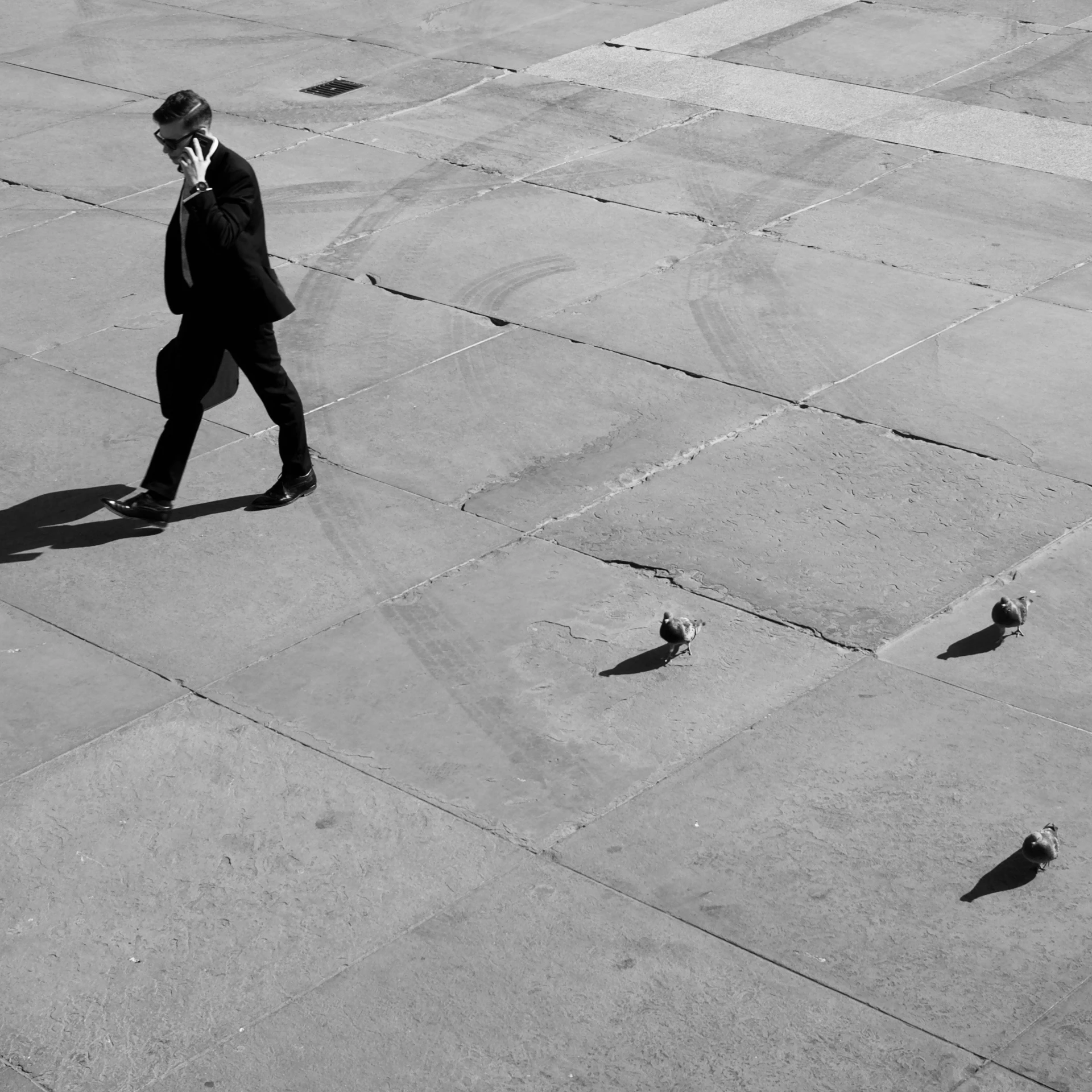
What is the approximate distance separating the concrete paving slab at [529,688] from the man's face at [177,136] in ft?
7.17

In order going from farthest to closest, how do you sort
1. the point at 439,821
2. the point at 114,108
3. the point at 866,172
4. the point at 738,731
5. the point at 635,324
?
the point at 114,108
the point at 866,172
the point at 635,324
the point at 738,731
the point at 439,821

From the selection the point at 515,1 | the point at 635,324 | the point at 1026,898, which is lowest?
the point at 1026,898

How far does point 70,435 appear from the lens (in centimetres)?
862

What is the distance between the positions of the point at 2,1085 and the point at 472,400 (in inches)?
188

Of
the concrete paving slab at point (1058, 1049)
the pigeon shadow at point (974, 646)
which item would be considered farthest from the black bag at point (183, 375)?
the concrete paving slab at point (1058, 1049)

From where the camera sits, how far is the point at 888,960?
507 centimetres

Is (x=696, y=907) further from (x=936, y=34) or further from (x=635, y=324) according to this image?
(x=936, y=34)

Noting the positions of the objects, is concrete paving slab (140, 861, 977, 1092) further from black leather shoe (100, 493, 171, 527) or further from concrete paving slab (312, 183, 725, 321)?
concrete paving slab (312, 183, 725, 321)

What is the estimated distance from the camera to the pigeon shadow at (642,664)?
6.54 m

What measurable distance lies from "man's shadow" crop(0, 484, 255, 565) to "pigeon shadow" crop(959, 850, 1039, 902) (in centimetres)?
403

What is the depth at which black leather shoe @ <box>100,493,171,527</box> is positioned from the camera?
7633 mm

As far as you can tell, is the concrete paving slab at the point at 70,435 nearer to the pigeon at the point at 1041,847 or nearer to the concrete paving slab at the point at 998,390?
the concrete paving slab at the point at 998,390

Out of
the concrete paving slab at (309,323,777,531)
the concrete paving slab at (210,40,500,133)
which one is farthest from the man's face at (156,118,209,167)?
the concrete paving slab at (210,40,500,133)

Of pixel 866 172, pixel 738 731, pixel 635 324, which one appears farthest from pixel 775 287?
pixel 738 731
